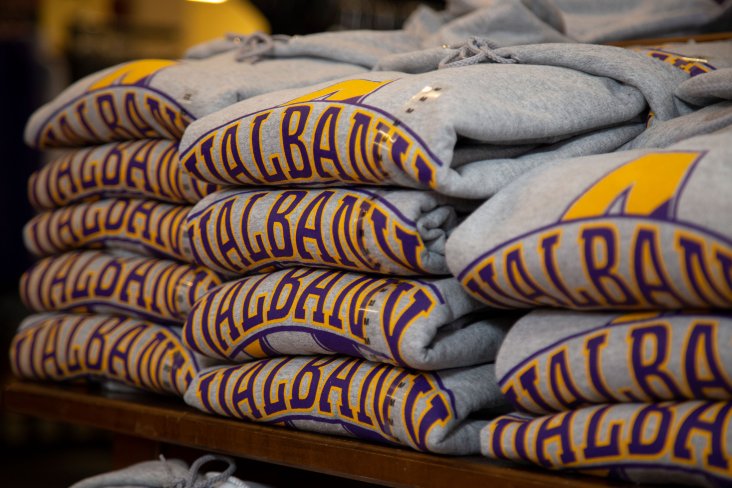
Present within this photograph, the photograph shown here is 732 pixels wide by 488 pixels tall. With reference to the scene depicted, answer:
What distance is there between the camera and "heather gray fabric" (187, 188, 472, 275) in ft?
2.59

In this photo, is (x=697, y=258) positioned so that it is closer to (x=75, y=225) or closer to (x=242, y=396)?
(x=242, y=396)

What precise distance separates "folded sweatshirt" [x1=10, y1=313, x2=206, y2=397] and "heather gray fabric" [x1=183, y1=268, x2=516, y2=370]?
9 centimetres

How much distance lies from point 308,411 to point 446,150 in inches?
11.5

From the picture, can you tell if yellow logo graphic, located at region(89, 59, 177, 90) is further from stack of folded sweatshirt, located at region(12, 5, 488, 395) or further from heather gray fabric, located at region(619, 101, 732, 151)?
heather gray fabric, located at region(619, 101, 732, 151)

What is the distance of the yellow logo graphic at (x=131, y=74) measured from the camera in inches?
44.5

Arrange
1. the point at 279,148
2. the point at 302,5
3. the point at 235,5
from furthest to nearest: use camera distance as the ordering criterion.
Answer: the point at 235,5 → the point at 302,5 → the point at 279,148

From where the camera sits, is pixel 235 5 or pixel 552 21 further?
pixel 235 5

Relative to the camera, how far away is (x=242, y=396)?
0.94 m

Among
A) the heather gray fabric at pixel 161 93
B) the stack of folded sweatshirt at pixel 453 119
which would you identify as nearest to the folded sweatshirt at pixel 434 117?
the stack of folded sweatshirt at pixel 453 119

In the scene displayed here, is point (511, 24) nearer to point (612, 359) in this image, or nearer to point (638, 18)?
point (638, 18)

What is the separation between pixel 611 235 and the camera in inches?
25.6

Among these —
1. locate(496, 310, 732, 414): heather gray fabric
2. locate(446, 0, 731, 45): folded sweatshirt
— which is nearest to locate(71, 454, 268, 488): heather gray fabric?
locate(496, 310, 732, 414): heather gray fabric

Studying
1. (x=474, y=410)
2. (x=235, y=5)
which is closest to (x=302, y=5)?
(x=474, y=410)

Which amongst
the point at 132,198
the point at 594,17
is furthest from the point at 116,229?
the point at 594,17
